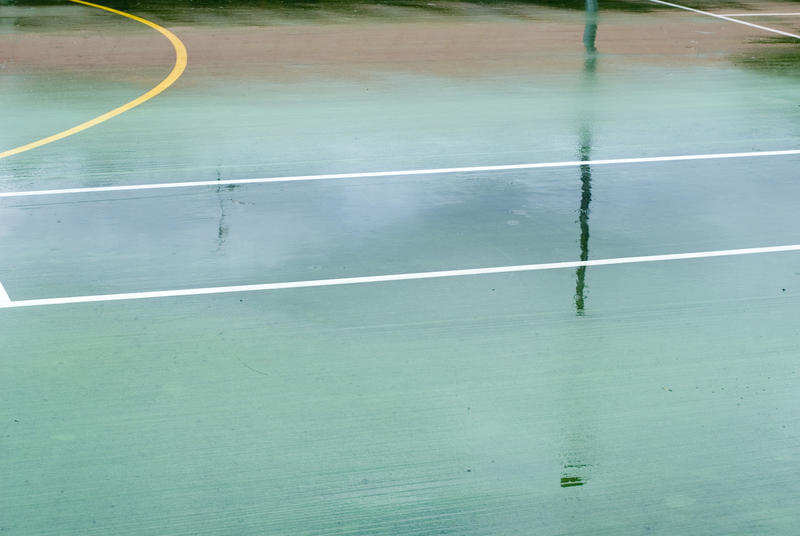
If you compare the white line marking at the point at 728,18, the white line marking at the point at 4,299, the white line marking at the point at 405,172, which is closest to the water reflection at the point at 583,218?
the white line marking at the point at 405,172

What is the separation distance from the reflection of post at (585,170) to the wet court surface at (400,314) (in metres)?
0.04

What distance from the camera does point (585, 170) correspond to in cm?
1044

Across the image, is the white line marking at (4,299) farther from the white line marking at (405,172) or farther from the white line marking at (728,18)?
the white line marking at (728,18)

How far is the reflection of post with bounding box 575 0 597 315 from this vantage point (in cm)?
751

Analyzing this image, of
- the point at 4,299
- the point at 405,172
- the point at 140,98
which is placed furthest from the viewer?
the point at 140,98

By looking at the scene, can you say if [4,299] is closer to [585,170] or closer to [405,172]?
[405,172]

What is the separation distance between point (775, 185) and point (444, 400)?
5.27 m

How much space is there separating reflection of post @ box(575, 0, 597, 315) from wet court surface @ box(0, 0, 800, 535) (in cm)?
4

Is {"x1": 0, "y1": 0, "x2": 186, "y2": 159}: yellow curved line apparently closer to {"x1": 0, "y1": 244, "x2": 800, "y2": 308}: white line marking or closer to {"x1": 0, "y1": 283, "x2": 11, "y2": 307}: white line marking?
{"x1": 0, "y1": 283, "x2": 11, "y2": 307}: white line marking

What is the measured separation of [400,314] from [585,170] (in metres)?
3.98

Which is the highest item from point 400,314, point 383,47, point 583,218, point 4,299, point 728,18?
point 728,18

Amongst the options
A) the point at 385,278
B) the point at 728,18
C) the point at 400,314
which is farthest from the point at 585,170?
the point at 728,18

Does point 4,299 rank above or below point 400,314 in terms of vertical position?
below

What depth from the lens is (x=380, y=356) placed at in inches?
253
